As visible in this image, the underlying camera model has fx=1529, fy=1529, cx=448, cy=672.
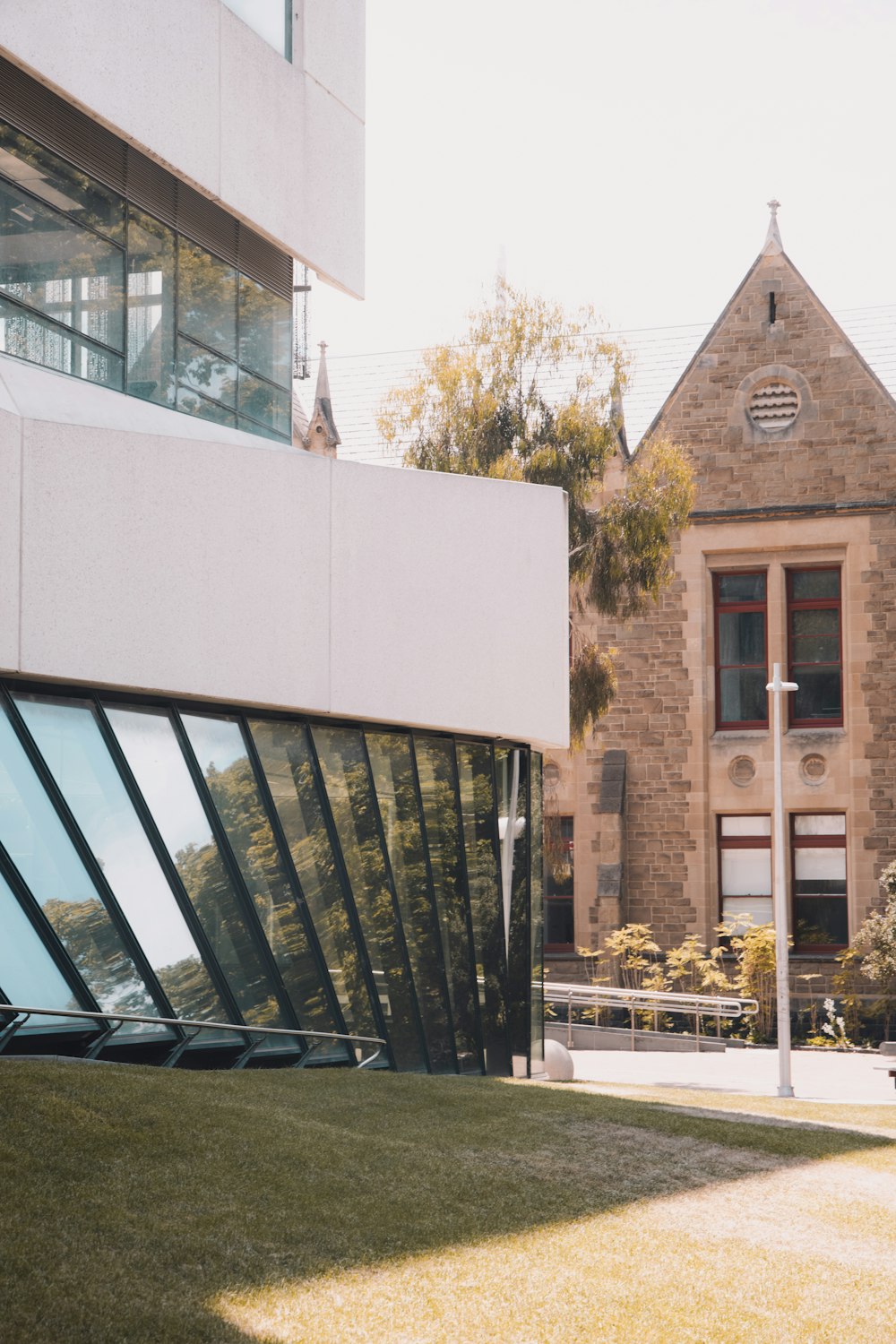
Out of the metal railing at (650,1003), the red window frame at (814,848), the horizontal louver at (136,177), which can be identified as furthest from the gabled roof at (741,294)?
the horizontal louver at (136,177)

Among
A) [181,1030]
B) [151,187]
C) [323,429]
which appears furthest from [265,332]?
[323,429]

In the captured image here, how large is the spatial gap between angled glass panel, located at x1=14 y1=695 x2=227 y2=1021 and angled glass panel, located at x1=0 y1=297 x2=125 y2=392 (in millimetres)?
2948

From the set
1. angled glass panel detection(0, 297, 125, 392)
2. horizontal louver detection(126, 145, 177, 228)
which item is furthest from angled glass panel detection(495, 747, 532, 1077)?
horizontal louver detection(126, 145, 177, 228)

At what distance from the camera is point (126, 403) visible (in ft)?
43.3

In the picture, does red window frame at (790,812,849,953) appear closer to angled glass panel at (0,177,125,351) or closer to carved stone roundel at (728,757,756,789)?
carved stone roundel at (728,757,756,789)

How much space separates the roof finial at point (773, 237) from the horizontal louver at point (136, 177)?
671 inches

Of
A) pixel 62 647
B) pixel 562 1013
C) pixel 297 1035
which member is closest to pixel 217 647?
pixel 62 647

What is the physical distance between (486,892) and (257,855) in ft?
12.2

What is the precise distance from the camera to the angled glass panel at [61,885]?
1130cm

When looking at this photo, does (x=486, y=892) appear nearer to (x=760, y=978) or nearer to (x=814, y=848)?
(x=760, y=978)

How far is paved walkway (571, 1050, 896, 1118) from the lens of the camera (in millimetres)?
18906

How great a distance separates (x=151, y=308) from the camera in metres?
13.8

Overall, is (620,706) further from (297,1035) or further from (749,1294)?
(749,1294)

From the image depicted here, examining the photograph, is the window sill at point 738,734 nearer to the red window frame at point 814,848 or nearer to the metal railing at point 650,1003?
the red window frame at point 814,848
